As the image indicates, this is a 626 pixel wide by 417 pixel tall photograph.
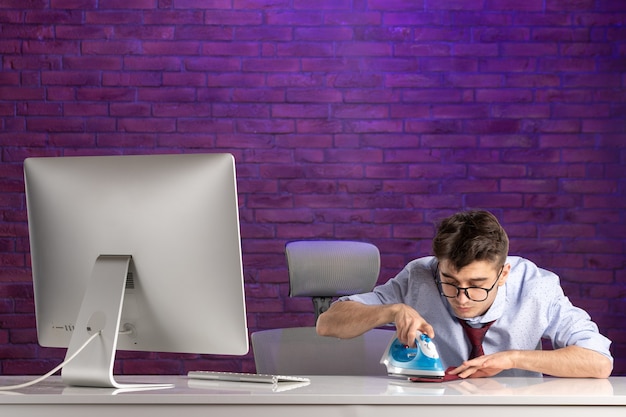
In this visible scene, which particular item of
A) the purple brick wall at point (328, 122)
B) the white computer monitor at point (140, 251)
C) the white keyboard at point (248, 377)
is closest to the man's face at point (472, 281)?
the white keyboard at point (248, 377)

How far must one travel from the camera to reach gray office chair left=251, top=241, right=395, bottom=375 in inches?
100.0

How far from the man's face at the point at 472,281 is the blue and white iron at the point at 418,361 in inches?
10.9

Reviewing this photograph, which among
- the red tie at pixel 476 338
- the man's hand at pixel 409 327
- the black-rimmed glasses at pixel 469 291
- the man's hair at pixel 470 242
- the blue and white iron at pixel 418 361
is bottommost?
the red tie at pixel 476 338

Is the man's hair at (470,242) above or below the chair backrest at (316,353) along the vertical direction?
above

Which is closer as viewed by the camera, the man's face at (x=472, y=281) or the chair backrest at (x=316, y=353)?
the man's face at (x=472, y=281)

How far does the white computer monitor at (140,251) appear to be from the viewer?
1793 mm

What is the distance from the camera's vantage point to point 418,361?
203cm

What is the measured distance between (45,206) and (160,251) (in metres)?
0.29

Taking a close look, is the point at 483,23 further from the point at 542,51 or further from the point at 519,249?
the point at 519,249

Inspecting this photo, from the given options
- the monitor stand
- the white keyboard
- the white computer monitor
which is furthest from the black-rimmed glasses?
the monitor stand

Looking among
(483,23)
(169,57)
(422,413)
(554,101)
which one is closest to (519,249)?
(554,101)

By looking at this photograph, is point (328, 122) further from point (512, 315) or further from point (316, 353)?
point (512, 315)

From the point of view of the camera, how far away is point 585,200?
365 centimetres

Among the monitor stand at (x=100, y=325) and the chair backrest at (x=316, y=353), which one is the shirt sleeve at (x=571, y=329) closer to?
the chair backrest at (x=316, y=353)
